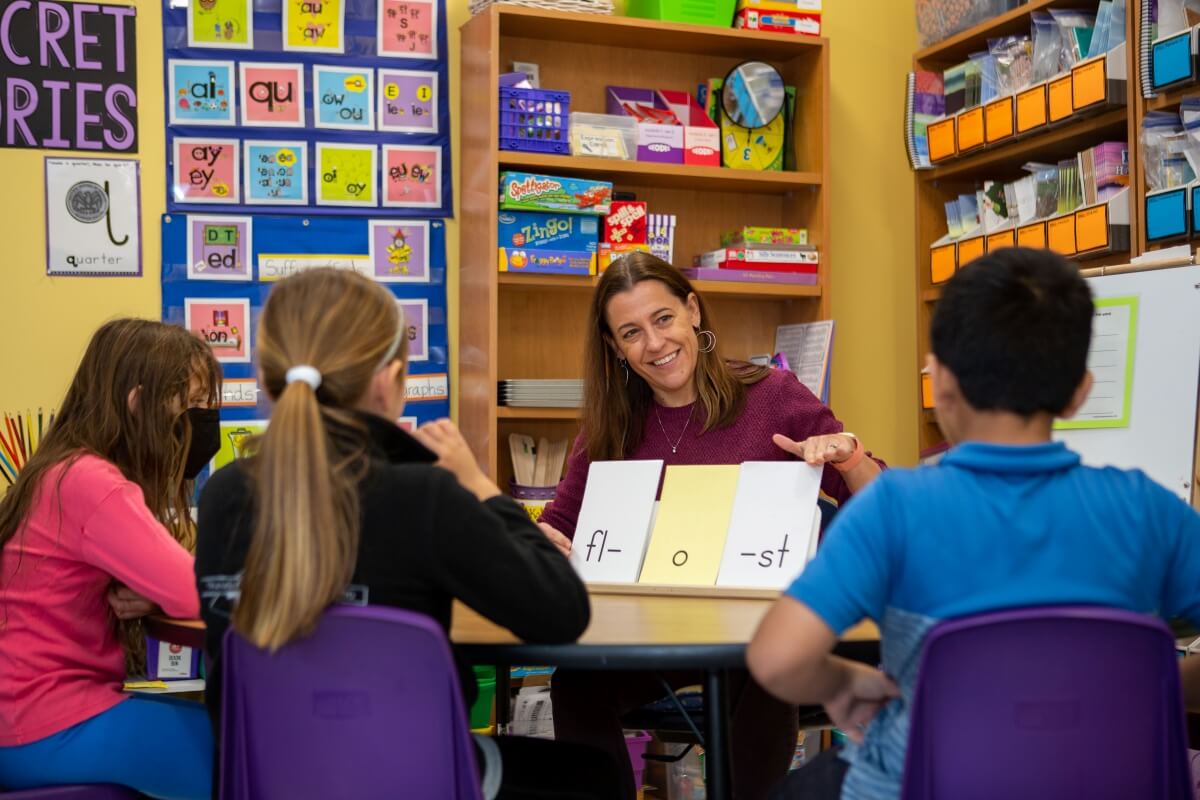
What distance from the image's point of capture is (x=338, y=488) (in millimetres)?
1435

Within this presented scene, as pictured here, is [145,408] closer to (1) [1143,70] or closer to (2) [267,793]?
(2) [267,793]

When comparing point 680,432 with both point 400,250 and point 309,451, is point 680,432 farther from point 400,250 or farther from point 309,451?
point 400,250

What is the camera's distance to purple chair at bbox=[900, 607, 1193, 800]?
125 cm

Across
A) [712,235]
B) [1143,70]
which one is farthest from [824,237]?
[1143,70]

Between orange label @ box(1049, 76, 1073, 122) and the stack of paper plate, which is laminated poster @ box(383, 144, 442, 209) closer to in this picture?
the stack of paper plate

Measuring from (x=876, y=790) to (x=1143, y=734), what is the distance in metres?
0.28

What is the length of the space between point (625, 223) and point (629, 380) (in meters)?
1.25

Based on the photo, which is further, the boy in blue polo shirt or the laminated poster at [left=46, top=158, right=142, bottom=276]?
the laminated poster at [left=46, top=158, right=142, bottom=276]

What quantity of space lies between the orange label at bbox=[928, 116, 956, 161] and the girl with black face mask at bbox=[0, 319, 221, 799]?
2764mm

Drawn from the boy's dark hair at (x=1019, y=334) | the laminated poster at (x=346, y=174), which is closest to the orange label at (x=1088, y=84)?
the laminated poster at (x=346, y=174)

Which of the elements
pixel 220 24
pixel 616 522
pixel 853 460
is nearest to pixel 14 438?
pixel 220 24

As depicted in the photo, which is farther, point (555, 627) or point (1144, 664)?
point (555, 627)

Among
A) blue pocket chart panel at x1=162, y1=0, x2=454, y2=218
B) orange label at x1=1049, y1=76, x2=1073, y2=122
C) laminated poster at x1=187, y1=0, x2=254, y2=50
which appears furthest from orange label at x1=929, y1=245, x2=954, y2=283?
laminated poster at x1=187, y1=0, x2=254, y2=50

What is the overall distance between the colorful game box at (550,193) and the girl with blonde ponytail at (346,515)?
223 centimetres
